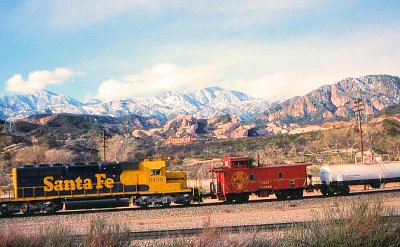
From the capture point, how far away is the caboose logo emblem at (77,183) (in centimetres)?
2648

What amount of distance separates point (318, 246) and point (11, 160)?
6090cm

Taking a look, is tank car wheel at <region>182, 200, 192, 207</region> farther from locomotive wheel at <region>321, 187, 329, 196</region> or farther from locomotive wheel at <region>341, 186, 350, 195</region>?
locomotive wheel at <region>341, 186, 350, 195</region>

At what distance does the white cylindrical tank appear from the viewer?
29672mm

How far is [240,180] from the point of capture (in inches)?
1101

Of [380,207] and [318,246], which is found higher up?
[380,207]

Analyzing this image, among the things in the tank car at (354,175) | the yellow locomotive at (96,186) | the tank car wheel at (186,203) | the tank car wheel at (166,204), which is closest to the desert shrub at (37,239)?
the yellow locomotive at (96,186)

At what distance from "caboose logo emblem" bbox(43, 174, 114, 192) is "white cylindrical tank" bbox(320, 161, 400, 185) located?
1476cm

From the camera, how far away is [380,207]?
1145 cm

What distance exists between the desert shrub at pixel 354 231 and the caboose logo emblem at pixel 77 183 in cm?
1750

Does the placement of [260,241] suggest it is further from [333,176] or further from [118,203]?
[333,176]

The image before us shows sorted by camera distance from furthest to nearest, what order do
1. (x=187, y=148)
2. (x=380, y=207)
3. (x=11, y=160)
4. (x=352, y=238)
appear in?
(x=187, y=148) → (x=11, y=160) → (x=380, y=207) → (x=352, y=238)

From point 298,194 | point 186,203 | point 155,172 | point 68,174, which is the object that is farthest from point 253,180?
point 68,174

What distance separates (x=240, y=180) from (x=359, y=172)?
8.97m

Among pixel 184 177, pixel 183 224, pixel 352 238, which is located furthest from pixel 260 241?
pixel 184 177
